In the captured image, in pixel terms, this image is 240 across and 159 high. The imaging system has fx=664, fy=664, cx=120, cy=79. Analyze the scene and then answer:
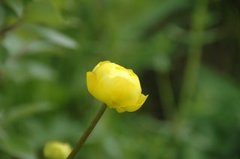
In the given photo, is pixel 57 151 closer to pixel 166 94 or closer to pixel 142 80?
pixel 166 94

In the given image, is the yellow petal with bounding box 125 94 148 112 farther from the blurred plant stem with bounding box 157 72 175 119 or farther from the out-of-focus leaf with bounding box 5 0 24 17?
the blurred plant stem with bounding box 157 72 175 119

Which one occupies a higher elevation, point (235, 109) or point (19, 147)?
point (19, 147)

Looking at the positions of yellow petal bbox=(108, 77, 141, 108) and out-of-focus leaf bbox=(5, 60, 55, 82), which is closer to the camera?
yellow petal bbox=(108, 77, 141, 108)

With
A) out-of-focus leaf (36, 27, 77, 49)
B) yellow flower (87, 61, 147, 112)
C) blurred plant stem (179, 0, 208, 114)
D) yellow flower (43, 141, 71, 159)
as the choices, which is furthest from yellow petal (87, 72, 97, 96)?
blurred plant stem (179, 0, 208, 114)

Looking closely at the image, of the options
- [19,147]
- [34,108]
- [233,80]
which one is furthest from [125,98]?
[233,80]

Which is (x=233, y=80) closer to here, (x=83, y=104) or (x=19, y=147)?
(x=83, y=104)

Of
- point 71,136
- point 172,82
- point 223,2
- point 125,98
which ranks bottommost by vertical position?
point 172,82

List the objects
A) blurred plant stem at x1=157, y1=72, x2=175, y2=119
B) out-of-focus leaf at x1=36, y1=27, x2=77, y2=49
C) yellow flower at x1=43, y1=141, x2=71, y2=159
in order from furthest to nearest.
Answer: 1. blurred plant stem at x1=157, y1=72, x2=175, y2=119
2. out-of-focus leaf at x1=36, y1=27, x2=77, y2=49
3. yellow flower at x1=43, y1=141, x2=71, y2=159
